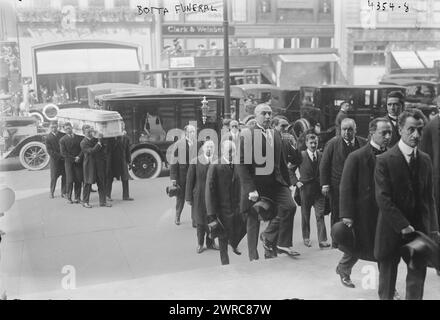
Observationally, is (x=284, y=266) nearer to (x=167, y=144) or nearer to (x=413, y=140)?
(x=413, y=140)

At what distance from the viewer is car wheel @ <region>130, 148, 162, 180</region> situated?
237 inches

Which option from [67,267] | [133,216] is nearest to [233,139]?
[133,216]

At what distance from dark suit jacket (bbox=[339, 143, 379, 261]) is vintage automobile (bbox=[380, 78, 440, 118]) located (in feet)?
6.78

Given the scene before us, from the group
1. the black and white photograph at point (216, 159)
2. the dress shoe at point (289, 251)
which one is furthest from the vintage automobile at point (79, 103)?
the dress shoe at point (289, 251)

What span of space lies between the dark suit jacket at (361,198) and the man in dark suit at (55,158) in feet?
9.94

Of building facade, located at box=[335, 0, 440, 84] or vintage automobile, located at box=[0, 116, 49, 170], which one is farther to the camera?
vintage automobile, located at box=[0, 116, 49, 170]

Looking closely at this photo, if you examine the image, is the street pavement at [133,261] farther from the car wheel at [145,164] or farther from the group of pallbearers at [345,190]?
the car wheel at [145,164]

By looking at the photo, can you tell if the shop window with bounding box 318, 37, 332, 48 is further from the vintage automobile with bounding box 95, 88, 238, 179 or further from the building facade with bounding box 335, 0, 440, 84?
the vintage automobile with bounding box 95, 88, 238, 179

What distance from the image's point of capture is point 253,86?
643cm

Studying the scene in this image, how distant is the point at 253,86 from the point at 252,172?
2250mm

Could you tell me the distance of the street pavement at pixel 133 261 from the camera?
3.81m

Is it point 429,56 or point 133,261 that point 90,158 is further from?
point 429,56

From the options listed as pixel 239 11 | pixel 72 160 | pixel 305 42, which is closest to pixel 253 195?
pixel 239 11

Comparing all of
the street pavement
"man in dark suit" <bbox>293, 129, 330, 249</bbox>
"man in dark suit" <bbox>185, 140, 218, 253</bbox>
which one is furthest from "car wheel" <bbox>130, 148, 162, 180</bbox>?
"man in dark suit" <bbox>293, 129, 330, 249</bbox>
